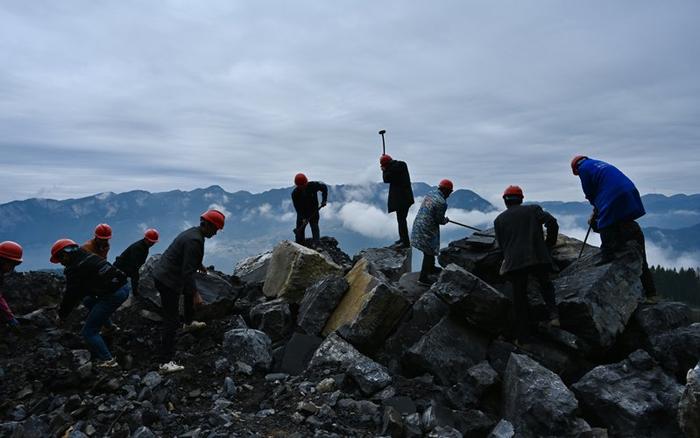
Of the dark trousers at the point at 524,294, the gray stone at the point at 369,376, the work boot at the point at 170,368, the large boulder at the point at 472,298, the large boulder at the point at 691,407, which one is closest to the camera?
the large boulder at the point at 691,407

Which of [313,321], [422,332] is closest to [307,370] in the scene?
[313,321]

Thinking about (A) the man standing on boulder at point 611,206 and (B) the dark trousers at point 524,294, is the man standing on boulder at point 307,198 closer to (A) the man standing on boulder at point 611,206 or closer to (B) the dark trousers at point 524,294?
(B) the dark trousers at point 524,294

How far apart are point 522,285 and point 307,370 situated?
16.7ft

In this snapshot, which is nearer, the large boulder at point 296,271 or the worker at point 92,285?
the worker at point 92,285

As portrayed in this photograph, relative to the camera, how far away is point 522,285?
9.55m

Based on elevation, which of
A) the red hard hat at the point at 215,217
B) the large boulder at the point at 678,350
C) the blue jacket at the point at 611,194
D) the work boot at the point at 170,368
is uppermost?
the blue jacket at the point at 611,194

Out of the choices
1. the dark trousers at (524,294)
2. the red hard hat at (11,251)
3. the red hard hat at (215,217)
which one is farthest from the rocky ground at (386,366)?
the red hard hat at (215,217)

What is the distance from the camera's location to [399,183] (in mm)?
15117

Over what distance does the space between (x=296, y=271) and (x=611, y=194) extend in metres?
8.72

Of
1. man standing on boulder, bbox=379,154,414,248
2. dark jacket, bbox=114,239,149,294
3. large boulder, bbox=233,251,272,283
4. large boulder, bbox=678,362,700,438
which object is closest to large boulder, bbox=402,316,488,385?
large boulder, bbox=678,362,700,438

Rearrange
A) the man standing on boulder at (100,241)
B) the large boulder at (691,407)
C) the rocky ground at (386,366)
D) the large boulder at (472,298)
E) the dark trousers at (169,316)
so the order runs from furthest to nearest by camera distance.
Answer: the man standing on boulder at (100,241) → the dark trousers at (169,316) → the large boulder at (472,298) → the rocky ground at (386,366) → the large boulder at (691,407)

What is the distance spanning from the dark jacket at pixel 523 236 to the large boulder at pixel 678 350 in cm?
276

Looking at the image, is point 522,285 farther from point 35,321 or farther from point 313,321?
point 35,321

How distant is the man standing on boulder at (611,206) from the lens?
1002 centimetres
